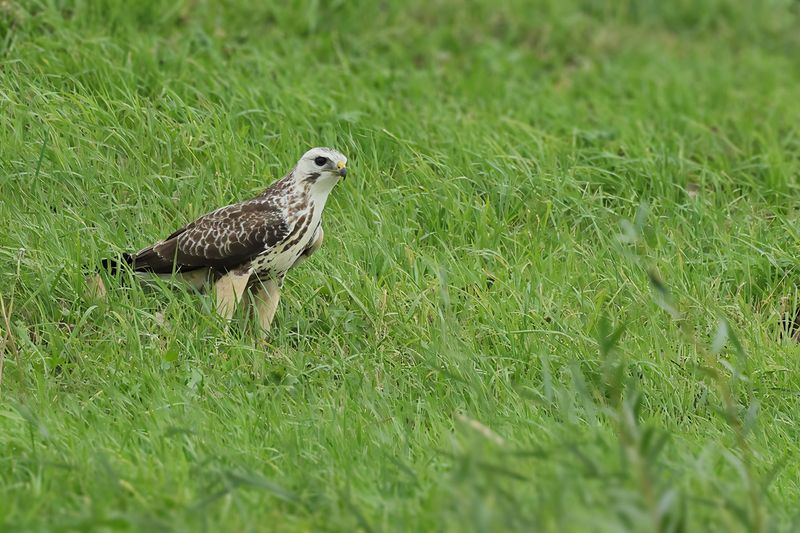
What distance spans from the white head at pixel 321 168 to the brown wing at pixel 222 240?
7.8 inches

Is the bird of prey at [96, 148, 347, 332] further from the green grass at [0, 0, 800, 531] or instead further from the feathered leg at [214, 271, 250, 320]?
the green grass at [0, 0, 800, 531]

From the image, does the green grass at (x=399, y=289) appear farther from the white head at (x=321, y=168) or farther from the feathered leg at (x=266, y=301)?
the white head at (x=321, y=168)

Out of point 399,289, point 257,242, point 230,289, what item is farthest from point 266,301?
point 399,289

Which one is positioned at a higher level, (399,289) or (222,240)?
(222,240)

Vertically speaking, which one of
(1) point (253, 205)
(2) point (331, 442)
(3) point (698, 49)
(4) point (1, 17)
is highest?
(4) point (1, 17)

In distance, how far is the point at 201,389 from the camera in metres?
5.45

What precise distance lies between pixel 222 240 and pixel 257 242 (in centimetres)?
18

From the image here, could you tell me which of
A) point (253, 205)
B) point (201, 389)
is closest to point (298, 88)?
point (253, 205)

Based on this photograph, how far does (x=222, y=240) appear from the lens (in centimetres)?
617

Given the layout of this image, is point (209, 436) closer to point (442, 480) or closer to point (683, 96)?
point (442, 480)

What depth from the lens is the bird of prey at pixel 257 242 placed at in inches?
242

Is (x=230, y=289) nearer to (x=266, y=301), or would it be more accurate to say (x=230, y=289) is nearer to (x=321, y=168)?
(x=266, y=301)

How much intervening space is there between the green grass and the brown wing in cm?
22

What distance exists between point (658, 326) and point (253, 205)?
211cm
